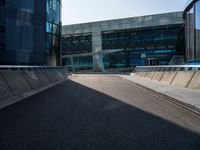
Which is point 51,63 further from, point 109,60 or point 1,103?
point 109,60

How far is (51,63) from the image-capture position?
28.9 meters

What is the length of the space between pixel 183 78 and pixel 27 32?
53.5 feet

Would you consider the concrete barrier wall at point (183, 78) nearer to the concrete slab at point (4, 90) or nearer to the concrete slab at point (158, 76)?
the concrete slab at point (158, 76)

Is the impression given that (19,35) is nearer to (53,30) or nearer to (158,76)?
(53,30)

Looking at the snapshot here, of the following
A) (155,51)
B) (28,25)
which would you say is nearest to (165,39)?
(155,51)

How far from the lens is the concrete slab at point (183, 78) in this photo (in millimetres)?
13438

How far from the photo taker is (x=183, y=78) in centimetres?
1447

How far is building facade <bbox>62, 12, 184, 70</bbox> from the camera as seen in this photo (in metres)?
58.2

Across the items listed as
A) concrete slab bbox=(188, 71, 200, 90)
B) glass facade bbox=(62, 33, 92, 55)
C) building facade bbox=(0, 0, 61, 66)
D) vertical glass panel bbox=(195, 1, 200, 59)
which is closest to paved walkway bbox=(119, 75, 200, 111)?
concrete slab bbox=(188, 71, 200, 90)

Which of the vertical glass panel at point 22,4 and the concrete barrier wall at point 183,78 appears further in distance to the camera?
the vertical glass panel at point 22,4

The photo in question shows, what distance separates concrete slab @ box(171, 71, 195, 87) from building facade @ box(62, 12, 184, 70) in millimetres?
41433

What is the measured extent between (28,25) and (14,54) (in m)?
3.63

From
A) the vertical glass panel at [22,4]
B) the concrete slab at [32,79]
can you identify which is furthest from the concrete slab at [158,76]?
the vertical glass panel at [22,4]

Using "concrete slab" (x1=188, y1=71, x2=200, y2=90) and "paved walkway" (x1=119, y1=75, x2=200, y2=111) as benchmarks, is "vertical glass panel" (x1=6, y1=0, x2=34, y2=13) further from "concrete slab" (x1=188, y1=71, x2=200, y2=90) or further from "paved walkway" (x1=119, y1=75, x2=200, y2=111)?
"concrete slab" (x1=188, y1=71, x2=200, y2=90)
